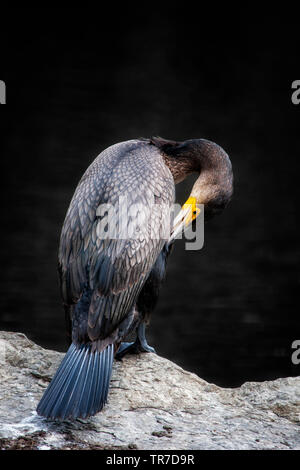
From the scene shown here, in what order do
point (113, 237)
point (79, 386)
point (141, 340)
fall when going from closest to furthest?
point (79, 386) → point (113, 237) → point (141, 340)

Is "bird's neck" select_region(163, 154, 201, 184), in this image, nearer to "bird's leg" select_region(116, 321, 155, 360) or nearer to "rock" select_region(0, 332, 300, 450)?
"bird's leg" select_region(116, 321, 155, 360)

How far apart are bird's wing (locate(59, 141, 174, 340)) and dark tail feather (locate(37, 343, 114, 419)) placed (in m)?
0.10

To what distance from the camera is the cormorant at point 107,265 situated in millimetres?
3240

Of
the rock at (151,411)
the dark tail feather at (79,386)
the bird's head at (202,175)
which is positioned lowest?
the rock at (151,411)

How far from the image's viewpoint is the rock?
10.1 feet

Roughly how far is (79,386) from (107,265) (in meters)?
0.55

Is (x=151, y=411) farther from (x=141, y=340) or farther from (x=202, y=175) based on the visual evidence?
(x=202, y=175)

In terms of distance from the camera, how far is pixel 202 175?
4.18 metres

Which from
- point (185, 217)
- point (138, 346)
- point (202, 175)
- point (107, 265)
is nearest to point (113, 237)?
point (107, 265)

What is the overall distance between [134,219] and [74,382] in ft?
2.61

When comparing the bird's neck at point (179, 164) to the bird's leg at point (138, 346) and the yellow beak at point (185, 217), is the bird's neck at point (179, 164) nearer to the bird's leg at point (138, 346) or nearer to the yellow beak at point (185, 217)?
the yellow beak at point (185, 217)

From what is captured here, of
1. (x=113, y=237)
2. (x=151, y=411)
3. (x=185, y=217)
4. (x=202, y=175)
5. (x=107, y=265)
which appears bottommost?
(x=151, y=411)

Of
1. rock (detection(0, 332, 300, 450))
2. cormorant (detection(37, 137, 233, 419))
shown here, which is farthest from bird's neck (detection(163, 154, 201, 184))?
rock (detection(0, 332, 300, 450))

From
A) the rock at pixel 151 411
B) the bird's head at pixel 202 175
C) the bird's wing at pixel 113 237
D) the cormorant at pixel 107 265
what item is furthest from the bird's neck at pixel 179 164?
the rock at pixel 151 411
